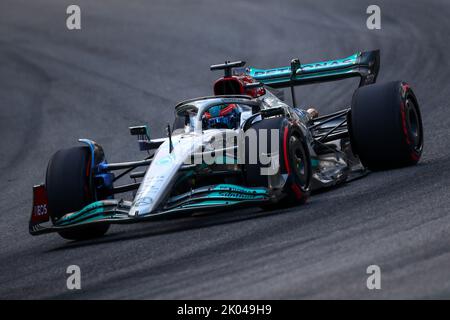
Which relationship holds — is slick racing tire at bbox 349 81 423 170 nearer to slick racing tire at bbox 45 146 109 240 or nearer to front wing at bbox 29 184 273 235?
front wing at bbox 29 184 273 235

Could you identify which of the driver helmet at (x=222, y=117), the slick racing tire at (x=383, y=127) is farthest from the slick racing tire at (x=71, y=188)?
the slick racing tire at (x=383, y=127)

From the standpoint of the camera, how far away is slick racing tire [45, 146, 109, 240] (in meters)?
10.1

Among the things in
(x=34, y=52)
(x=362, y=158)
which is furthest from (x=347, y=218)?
(x=34, y=52)

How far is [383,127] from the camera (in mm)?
11102

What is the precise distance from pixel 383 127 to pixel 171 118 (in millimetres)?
6845

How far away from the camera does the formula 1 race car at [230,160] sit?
31.4ft

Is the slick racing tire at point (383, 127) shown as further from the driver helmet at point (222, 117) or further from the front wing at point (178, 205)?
the front wing at point (178, 205)

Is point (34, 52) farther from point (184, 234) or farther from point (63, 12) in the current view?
point (184, 234)

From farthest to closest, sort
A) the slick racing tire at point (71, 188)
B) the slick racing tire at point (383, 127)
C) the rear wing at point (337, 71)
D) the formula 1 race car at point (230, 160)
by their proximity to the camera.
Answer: the rear wing at point (337, 71), the slick racing tire at point (383, 127), the slick racing tire at point (71, 188), the formula 1 race car at point (230, 160)

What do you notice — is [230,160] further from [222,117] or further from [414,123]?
[414,123]

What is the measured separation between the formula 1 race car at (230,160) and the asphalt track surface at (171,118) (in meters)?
0.25

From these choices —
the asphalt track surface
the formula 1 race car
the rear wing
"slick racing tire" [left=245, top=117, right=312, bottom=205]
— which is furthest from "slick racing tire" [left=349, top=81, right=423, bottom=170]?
the rear wing

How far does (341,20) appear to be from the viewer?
23.2 m
